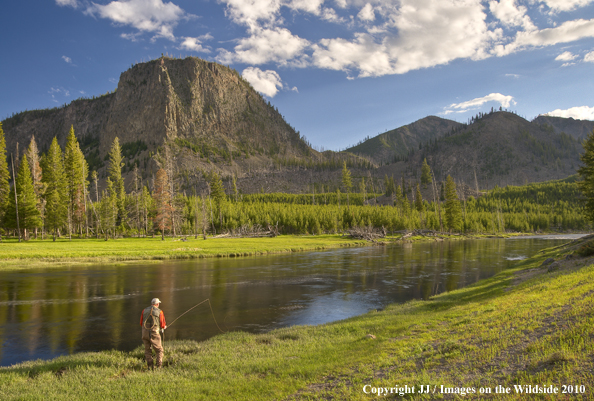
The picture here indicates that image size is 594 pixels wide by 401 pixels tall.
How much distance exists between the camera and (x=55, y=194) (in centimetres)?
7319

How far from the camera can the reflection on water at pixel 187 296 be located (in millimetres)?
18016

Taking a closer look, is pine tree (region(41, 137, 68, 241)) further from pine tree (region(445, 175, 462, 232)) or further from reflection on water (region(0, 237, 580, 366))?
pine tree (region(445, 175, 462, 232))

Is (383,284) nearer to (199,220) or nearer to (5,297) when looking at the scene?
(5,297)

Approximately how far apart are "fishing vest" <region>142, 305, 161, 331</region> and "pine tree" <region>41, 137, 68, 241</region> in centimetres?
7537

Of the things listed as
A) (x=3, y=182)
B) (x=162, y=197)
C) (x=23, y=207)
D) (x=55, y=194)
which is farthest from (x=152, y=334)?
(x=162, y=197)

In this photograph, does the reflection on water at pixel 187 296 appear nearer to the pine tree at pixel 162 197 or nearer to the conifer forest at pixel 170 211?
the conifer forest at pixel 170 211

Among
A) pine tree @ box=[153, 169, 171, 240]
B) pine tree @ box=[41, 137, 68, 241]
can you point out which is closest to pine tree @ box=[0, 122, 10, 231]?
pine tree @ box=[41, 137, 68, 241]

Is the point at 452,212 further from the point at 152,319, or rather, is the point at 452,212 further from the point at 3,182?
the point at 3,182

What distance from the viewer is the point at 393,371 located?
967 cm

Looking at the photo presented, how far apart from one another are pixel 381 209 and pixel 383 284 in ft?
349

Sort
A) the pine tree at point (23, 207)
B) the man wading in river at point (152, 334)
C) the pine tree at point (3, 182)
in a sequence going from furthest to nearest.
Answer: the pine tree at point (23, 207), the pine tree at point (3, 182), the man wading in river at point (152, 334)

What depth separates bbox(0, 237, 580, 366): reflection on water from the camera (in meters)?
18.0

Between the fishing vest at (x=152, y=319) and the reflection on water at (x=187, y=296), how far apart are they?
4.32m

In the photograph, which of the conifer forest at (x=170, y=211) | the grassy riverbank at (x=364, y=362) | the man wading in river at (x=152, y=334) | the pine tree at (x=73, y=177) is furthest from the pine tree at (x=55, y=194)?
the man wading in river at (x=152, y=334)
